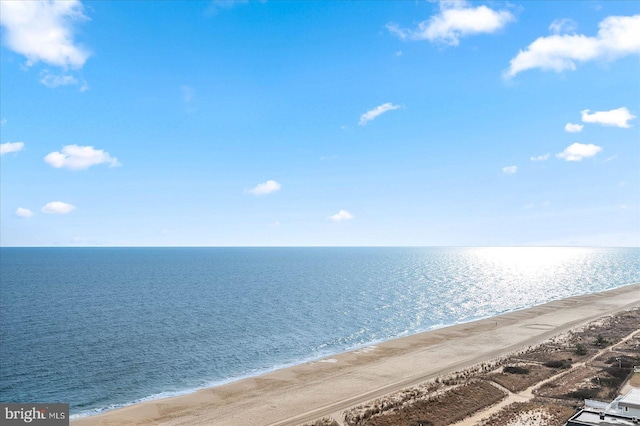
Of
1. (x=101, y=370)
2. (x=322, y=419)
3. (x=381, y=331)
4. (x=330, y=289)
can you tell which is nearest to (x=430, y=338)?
(x=381, y=331)

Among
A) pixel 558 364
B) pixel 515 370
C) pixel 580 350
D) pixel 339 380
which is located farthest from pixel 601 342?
pixel 339 380

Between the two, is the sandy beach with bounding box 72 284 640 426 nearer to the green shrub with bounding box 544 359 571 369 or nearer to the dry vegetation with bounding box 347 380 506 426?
the dry vegetation with bounding box 347 380 506 426

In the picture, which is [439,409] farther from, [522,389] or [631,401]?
[631,401]

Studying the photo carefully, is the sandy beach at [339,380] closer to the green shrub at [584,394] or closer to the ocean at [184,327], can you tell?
the ocean at [184,327]

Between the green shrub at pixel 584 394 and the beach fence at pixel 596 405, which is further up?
the beach fence at pixel 596 405

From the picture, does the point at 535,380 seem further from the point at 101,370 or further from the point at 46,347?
the point at 46,347

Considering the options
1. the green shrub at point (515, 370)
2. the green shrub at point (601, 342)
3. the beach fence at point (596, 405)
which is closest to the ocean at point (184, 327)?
the green shrub at point (515, 370)

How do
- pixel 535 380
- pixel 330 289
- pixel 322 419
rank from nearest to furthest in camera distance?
pixel 322 419 → pixel 535 380 → pixel 330 289
